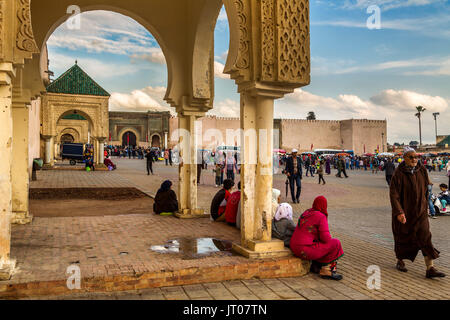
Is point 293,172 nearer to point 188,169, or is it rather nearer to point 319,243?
point 188,169

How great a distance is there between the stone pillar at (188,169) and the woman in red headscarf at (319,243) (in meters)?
3.09

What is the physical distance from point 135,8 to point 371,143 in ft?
205

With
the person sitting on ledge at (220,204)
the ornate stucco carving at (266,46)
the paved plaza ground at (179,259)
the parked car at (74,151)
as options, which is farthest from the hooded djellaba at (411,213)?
the parked car at (74,151)

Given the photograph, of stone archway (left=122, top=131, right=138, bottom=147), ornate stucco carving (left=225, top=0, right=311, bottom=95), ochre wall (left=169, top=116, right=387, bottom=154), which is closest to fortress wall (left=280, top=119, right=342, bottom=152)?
ochre wall (left=169, top=116, right=387, bottom=154)

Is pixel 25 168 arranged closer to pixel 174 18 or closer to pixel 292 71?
pixel 174 18

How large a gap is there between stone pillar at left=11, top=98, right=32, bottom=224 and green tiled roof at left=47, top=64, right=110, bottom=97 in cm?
1837

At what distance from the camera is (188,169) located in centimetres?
707

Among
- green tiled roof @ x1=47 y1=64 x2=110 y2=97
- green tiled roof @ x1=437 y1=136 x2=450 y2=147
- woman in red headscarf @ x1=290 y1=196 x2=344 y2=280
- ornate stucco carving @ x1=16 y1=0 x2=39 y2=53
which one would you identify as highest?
green tiled roof @ x1=47 y1=64 x2=110 y2=97

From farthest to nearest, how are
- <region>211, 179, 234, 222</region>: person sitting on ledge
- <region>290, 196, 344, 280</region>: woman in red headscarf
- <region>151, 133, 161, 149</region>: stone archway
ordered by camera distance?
1. <region>151, 133, 161, 149</region>: stone archway
2. <region>211, 179, 234, 222</region>: person sitting on ledge
3. <region>290, 196, 344, 280</region>: woman in red headscarf

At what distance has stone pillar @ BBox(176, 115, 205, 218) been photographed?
6992 mm

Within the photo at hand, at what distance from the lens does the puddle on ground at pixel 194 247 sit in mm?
4516

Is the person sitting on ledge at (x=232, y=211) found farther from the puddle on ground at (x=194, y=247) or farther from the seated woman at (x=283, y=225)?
the seated woman at (x=283, y=225)

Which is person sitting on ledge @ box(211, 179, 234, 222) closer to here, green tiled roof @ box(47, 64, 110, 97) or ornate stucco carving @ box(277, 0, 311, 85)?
ornate stucco carving @ box(277, 0, 311, 85)
